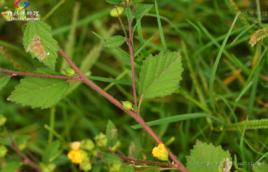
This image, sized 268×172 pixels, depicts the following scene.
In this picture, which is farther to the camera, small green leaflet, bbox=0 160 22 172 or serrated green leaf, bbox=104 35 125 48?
small green leaflet, bbox=0 160 22 172

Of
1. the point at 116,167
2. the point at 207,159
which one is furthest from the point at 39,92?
the point at 207,159

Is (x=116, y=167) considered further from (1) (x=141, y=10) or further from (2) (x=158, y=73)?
(1) (x=141, y=10)

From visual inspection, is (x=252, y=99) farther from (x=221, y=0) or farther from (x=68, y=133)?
(x=68, y=133)

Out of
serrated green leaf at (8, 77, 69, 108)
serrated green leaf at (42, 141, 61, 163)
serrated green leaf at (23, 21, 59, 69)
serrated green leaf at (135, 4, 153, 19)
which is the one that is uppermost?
serrated green leaf at (135, 4, 153, 19)

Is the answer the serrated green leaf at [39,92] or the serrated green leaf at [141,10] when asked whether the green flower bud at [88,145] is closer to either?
the serrated green leaf at [39,92]

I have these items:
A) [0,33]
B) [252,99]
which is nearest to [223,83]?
[252,99]

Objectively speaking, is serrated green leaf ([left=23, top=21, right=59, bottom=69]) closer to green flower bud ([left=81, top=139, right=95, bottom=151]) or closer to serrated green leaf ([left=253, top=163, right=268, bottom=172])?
→ green flower bud ([left=81, top=139, right=95, bottom=151])

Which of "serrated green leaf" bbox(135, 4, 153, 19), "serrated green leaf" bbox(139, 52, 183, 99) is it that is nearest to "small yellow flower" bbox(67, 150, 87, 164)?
"serrated green leaf" bbox(139, 52, 183, 99)
